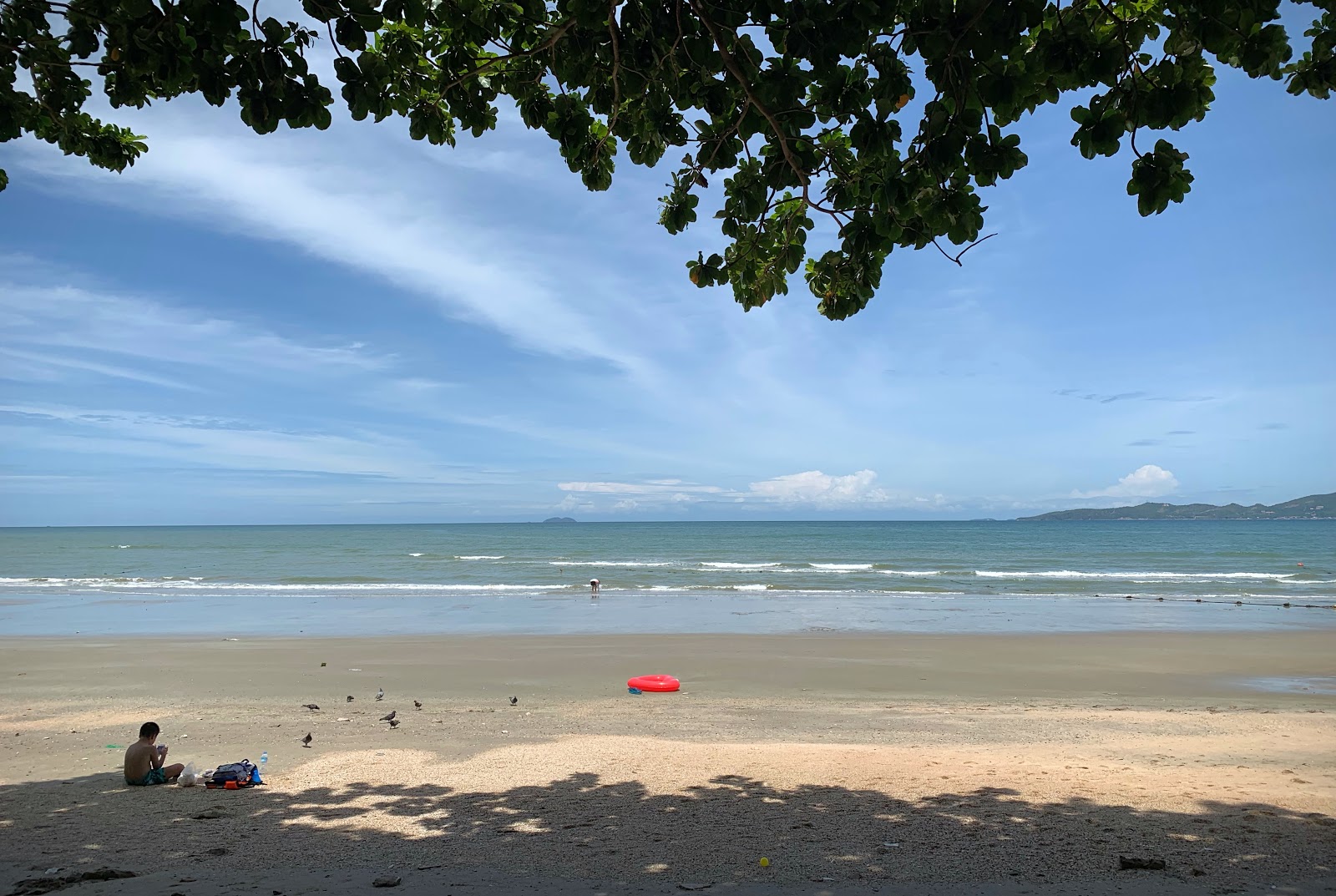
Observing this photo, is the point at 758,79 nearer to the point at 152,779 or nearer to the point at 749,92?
the point at 749,92

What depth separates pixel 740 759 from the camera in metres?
6.80

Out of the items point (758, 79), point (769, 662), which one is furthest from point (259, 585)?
point (758, 79)

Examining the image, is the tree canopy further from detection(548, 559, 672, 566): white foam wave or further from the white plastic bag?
detection(548, 559, 672, 566): white foam wave

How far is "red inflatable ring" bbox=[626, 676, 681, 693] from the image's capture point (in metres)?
11.5

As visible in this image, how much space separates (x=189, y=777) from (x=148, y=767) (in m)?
0.36

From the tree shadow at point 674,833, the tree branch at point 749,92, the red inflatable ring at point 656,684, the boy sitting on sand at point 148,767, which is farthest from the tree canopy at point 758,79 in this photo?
the red inflatable ring at point 656,684

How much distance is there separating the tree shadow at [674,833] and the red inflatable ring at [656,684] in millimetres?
5562

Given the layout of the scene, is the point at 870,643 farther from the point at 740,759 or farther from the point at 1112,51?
the point at 1112,51

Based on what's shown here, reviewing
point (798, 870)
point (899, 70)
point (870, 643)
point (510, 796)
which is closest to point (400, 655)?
point (870, 643)

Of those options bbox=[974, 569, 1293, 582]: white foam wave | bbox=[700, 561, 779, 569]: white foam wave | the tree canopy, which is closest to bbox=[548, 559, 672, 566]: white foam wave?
bbox=[700, 561, 779, 569]: white foam wave

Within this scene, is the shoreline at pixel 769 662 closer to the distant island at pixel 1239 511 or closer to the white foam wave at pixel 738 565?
the white foam wave at pixel 738 565

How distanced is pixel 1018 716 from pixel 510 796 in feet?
21.3

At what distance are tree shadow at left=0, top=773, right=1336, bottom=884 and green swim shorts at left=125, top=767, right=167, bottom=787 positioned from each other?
272 millimetres

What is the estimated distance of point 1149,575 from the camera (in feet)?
113
